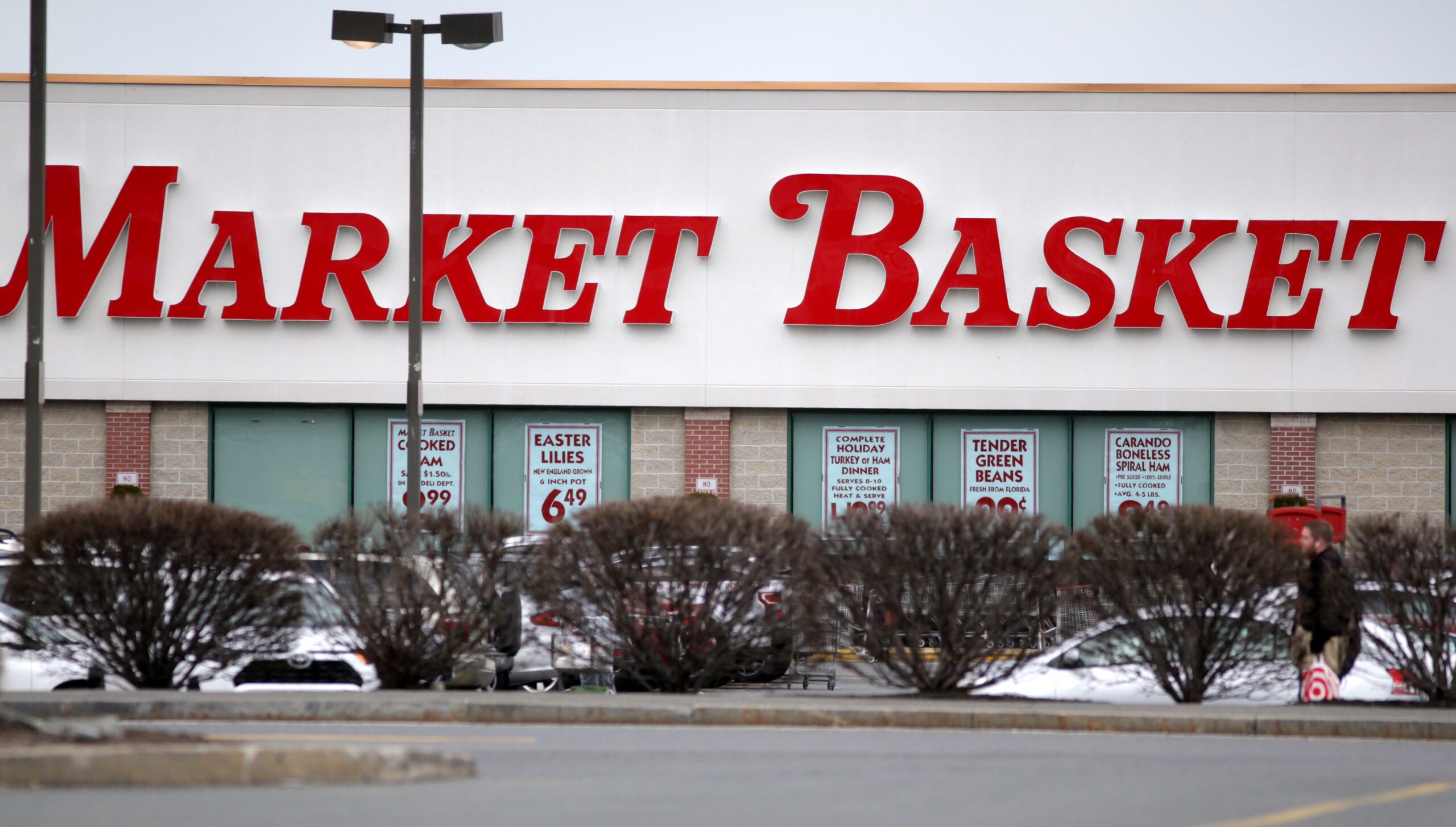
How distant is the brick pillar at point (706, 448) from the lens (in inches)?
879

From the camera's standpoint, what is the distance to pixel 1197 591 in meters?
10.2

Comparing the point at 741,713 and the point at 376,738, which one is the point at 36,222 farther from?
the point at 741,713

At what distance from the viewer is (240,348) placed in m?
22.4

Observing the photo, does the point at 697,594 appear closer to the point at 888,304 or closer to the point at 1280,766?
the point at 1280,766

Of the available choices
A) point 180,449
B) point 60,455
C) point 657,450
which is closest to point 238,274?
point 180,449

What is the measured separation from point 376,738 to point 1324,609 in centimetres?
676

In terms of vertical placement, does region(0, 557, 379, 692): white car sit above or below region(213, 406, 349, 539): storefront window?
below

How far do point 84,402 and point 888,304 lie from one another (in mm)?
13106

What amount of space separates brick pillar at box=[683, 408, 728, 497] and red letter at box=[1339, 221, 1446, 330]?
10360 millimetres

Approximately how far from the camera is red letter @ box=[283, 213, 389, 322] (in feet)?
73.0

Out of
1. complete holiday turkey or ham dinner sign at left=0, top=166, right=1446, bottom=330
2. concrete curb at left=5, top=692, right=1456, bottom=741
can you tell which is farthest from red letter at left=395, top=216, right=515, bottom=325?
concrete curb at left=5, top=692, right=1456, bottom=741

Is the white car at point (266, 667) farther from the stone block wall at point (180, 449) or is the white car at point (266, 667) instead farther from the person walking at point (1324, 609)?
the stone block wall at point (180, 449)

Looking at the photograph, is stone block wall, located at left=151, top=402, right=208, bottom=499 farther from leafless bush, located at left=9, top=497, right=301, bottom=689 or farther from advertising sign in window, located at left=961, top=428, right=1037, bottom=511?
advertising sign in window, located at left=961, top=428, right=1037, bottom=511

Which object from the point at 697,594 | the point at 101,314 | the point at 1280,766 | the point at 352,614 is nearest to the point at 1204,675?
the point at 1280,766
